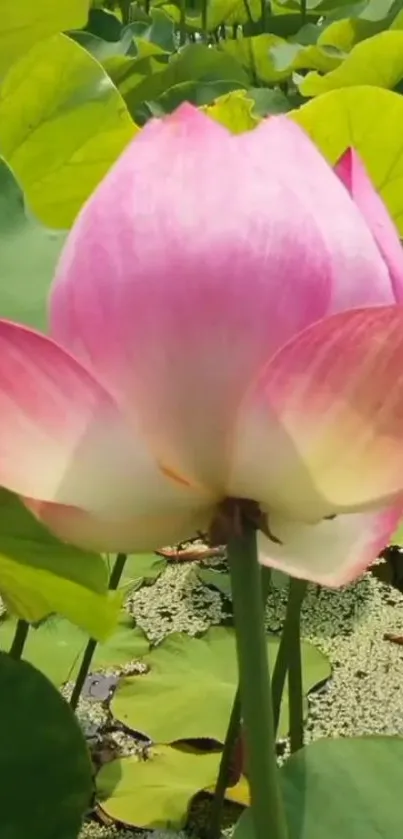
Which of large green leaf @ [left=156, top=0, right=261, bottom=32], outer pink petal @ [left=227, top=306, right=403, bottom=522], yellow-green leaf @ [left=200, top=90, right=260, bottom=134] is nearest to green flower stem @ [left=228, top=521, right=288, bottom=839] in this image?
outer pink petal @ [left=227, top=306, right=403, bottom=522]

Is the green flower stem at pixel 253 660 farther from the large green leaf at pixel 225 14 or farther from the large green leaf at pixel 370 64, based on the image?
the large green leaf at pixel 225 14

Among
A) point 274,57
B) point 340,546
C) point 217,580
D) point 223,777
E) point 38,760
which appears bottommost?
point 217,580

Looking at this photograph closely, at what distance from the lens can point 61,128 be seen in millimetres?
508

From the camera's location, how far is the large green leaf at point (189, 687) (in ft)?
3.18

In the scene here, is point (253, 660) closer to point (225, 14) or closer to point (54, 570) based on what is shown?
point (54, 570)

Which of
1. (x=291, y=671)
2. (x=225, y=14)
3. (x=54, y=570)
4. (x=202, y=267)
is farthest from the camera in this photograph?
(x=225, y=14)

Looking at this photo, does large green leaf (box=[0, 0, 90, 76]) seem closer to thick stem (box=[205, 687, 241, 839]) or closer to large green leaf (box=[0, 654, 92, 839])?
large green leaf (box=[0, 654, 92, 839])

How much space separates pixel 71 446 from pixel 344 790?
0.22 meters

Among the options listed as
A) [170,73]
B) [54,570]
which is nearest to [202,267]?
[54,570]

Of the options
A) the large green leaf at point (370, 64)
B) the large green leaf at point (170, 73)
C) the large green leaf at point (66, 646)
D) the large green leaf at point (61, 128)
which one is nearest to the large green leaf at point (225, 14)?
the large green leaf at point (170, 73)

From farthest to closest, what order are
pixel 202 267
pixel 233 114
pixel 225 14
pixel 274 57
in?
pixel 225 14
pixel 274 57
pixel 233 114
pixel 202 267

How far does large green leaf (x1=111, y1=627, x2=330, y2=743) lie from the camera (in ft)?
3.18

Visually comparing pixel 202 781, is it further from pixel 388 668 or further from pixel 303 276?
pixel 303 276

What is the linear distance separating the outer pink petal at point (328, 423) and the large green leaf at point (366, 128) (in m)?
0.20
